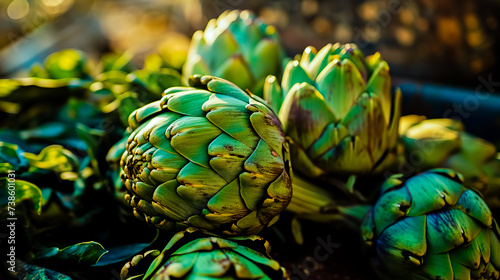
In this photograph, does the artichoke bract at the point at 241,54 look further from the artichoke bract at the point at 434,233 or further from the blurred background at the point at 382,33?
the blurred background at the point at 382,33

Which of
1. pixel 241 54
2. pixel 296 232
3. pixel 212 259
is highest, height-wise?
pixel 241 54

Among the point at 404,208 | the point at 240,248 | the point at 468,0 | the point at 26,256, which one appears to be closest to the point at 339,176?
the point at 404,208

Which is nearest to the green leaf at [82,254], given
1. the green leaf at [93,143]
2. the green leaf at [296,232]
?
the green leaf at [93,143]

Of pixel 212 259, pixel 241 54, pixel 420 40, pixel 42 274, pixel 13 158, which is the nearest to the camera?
pixel 212 259

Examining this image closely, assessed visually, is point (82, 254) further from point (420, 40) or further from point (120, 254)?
point (420, 40)

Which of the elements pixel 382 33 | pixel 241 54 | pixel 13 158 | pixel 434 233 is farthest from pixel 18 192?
pixel 382 33

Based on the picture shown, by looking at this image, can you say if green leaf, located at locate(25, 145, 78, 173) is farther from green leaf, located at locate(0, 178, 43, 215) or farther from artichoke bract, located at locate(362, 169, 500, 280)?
artichoke bract, located at locate(362, 169, 500, 280)

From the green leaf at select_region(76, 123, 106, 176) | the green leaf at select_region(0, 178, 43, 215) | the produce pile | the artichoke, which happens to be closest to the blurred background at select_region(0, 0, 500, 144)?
the produce pile
